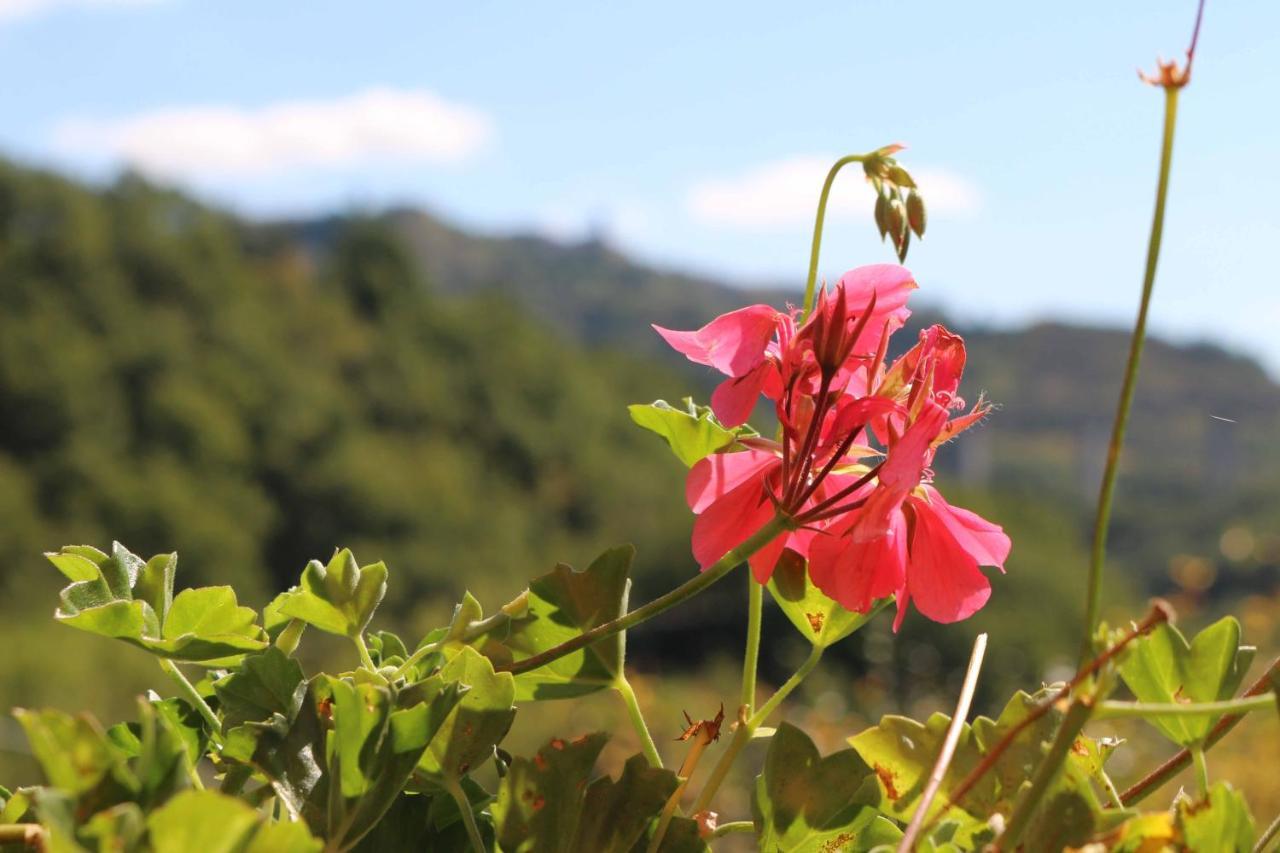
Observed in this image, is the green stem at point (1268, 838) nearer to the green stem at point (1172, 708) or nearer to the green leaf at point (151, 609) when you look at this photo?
the green stem at point (1172, 708)

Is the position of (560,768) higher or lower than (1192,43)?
lower

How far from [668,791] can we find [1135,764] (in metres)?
3.14

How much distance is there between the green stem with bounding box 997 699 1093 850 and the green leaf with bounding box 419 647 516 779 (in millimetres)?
103

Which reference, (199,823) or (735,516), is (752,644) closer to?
(735,516)

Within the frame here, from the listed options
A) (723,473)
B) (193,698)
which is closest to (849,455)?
(723,473)

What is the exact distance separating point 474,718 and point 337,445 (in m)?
18.4

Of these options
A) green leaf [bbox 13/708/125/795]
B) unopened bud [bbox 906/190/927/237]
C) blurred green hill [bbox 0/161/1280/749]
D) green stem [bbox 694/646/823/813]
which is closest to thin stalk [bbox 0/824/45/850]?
green leaf [bbox 13/708/125/795]

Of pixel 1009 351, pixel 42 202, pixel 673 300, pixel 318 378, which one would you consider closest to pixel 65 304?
pixel 42 202

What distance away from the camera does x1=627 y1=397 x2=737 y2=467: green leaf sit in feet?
1.19

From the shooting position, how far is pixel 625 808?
29 cm

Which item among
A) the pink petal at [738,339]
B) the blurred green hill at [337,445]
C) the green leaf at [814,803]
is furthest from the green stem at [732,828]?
the blurred green hill at [337,445]

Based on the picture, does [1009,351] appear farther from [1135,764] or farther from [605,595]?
[605,595]

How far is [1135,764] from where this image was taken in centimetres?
314

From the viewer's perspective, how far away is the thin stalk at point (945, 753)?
0.78 ft
